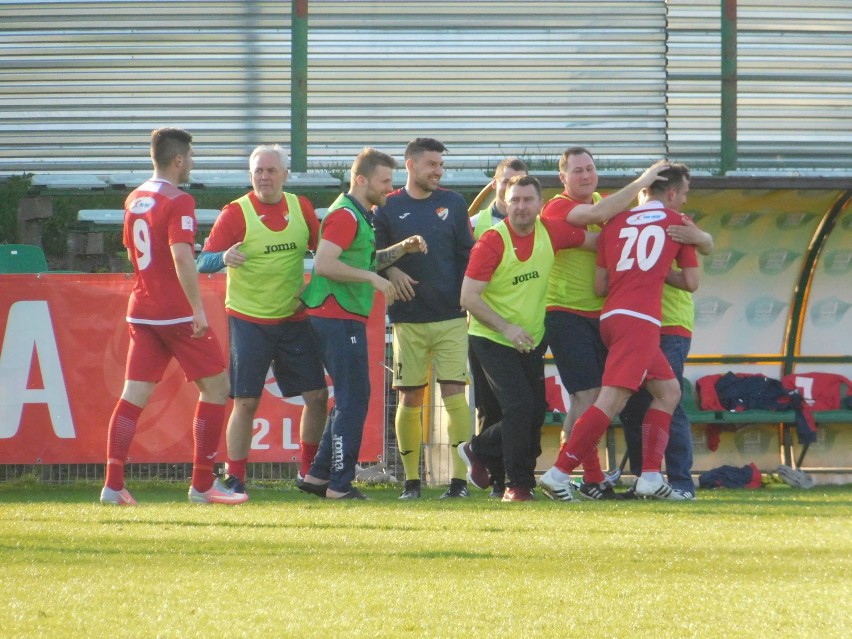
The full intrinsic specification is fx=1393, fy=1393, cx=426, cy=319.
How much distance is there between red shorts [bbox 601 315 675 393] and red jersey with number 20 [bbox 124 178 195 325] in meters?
2.41

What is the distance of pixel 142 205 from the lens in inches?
309

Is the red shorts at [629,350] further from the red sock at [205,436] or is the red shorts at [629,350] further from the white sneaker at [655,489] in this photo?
the red sock at [205,436]

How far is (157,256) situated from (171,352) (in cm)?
57

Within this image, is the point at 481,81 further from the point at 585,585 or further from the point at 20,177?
the point at 585,585

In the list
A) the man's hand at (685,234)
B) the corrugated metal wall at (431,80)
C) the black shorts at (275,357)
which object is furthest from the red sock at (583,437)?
the corrugated metal wall at (431,80)

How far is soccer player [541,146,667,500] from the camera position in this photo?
8312 millimetres

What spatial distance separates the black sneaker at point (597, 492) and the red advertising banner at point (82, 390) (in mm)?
1875

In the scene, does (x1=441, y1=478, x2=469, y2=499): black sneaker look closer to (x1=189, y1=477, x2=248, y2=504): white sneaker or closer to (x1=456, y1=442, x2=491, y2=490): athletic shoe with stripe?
(x1=456, y1=442, x2=491, y2=490): athletic shoe with stripe

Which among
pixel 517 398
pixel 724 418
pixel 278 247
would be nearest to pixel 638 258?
pixel 517 398

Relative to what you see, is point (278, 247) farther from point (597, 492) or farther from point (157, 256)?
point (597, 492)

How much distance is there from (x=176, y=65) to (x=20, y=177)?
6.83ft

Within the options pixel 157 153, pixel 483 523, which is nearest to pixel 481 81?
pixel 157 153

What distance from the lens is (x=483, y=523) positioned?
21.7 feet

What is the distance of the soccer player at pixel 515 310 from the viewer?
788 cm
